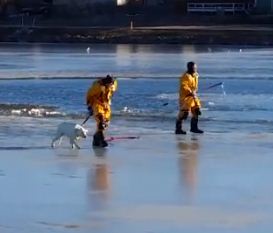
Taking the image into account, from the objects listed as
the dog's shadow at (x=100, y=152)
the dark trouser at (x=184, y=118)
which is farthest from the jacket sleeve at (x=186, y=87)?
the dog's shadow at (x=100, y=152)

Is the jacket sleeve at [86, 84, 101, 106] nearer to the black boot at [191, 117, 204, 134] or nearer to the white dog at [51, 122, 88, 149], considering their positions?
the white dog at [51, 122, 88, 149]

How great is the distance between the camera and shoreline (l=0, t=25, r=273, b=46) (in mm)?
67750

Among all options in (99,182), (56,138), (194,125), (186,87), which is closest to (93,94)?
(56,138)

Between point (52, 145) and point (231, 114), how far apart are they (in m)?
7.41

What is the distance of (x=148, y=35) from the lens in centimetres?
7094

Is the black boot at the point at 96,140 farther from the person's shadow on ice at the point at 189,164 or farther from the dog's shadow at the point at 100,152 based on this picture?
the person's shadow on ice at the point at 189,164

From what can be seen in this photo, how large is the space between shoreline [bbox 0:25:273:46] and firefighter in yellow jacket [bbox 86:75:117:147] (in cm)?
4971

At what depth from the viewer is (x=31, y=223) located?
10.2 meters

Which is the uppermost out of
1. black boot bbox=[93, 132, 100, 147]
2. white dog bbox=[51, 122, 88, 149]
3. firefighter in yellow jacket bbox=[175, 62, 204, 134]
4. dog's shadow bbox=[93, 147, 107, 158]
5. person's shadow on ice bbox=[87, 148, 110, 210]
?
firefighter in yellow jacket bbox=[175, 62, 204, 134]

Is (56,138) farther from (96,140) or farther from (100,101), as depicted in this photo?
(100,101)

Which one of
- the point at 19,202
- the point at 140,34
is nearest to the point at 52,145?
the point at 19,202

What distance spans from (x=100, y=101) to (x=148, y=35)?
5526 cm

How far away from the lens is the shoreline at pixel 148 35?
6775cm

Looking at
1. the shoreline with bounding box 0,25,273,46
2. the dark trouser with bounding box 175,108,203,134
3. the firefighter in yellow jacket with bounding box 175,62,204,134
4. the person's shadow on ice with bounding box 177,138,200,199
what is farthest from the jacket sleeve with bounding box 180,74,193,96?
the shoreline with bounding box 0,25,273,46
